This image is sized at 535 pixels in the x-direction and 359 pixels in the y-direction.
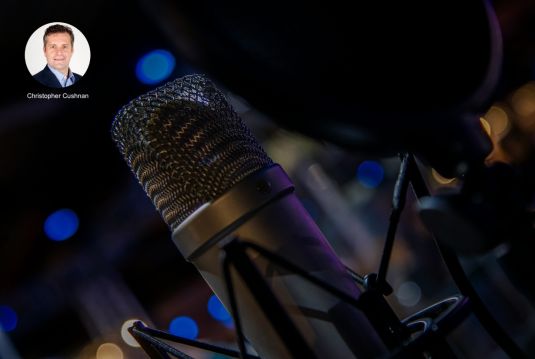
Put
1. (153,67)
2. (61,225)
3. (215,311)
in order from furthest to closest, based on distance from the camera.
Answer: (215,311)
(61,225)
(153,67)

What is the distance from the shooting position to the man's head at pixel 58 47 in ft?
3.81

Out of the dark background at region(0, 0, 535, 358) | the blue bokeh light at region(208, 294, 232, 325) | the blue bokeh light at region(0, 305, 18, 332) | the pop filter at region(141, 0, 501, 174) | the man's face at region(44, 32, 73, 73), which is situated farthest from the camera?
the blue bokeh light at region(208, 294, 232, 325)

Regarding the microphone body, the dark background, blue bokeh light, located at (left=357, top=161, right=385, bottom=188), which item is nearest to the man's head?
the dark background

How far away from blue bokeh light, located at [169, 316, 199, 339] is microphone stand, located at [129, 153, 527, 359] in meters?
3.15

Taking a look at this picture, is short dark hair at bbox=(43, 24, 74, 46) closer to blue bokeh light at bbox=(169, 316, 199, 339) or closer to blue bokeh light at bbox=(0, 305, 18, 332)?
blue bokeh light at bbox=(0, 305, 18, 332)

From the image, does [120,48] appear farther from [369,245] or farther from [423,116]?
[369,245]

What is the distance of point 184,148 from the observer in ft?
1.72

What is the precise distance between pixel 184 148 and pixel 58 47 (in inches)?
30.6

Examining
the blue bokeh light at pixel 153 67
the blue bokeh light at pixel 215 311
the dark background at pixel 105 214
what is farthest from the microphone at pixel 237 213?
the blue bokeh light at pixel 215 311

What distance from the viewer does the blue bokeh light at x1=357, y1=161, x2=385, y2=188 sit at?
4484 mm

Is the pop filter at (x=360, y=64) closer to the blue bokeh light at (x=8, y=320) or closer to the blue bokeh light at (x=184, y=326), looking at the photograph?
the blue bokeh light at (x=8, y=320)

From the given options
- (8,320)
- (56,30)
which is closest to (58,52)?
(56,30)

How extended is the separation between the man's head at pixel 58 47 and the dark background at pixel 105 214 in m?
0.16

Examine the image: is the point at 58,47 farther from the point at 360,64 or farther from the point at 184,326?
the point at 184,326
